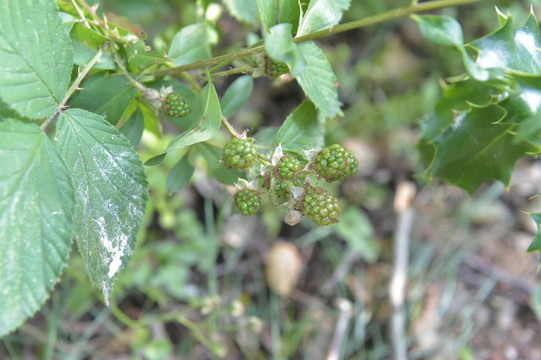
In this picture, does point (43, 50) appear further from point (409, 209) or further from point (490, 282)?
point (490, 282)

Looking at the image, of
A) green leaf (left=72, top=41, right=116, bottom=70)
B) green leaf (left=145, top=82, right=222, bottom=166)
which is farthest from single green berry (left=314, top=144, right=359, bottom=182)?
green leaf (left=72, top=41, right=116, bottom=70)

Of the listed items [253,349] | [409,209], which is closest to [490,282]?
[409,209]

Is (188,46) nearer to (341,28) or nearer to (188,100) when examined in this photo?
(188,100)

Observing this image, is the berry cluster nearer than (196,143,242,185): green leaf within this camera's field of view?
Yes

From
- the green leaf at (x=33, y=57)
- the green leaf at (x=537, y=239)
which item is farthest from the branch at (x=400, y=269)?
the green leaf at (x=33, y=57)

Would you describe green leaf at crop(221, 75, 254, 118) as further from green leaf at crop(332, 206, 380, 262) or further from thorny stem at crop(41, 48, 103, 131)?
green leaf at crop(332, 206, 380, 262)

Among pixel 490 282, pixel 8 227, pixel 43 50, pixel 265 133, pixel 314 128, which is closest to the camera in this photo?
pixel 8 227
